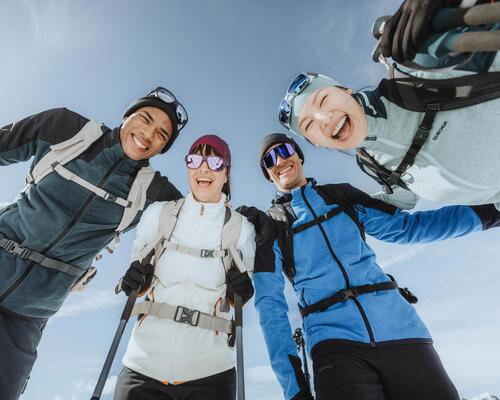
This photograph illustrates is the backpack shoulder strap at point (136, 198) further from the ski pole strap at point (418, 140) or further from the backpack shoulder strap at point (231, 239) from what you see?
the ski pole strap at point (418, 140)

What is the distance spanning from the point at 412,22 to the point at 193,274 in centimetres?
368

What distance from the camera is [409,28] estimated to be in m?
2.04

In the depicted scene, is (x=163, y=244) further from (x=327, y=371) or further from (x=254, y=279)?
(x=327, y=371)

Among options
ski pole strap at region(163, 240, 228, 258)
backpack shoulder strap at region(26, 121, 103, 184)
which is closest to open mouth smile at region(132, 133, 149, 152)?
backpack shoulder strap at region(26, 121, 103, 184)

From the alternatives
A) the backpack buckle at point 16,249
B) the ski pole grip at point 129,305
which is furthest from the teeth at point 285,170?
the backpack buckle at point 16,249

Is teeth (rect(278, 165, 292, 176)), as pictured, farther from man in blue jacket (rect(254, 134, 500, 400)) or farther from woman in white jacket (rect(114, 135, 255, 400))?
woman in white jacket (rect(114, 135, 255, 400))

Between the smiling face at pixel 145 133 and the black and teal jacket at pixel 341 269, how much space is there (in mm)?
2760

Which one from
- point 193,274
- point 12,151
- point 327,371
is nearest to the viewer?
point 327,371

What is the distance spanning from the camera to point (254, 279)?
196 inches

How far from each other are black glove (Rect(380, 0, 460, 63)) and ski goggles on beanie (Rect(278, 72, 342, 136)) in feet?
7.51

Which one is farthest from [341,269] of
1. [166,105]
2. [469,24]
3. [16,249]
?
[16,249]

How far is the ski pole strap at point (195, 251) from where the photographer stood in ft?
14.7

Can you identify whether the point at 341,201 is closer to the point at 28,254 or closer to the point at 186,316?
the point at 186,316

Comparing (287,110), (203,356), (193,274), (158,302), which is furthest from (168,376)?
(287,110)
